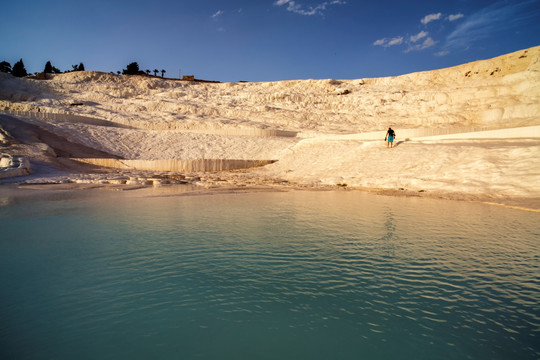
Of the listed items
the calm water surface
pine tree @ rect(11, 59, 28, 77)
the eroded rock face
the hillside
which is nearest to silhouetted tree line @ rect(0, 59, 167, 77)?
pine tree @ rect(11, 59, 28, 77)

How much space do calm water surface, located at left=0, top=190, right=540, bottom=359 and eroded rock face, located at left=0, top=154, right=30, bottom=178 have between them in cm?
841

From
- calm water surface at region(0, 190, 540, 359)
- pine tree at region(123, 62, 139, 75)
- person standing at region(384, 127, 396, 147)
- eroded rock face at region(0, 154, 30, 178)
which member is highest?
pine tree at region(123, 62, 139, 75)

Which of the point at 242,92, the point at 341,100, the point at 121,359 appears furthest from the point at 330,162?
the point at 242,92

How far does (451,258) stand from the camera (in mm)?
5137

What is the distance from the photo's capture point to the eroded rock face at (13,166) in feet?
47.7

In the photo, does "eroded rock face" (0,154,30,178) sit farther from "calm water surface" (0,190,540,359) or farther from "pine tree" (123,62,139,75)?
"pine tree" (123,62,139,75)

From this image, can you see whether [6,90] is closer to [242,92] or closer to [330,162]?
[242,92]

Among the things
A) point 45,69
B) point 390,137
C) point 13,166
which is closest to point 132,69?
point 45,69

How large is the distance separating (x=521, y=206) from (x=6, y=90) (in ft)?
152

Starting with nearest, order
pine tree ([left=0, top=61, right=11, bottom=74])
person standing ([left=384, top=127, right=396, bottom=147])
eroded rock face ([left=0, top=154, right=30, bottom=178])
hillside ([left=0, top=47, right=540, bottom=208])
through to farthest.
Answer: hillside ([left=0, top=47, right=540, bottom=208])
eroded rock face ([left=0, top=154, right=30, bottom=178])
person standing ([left=384, top=127, right=396, bottom=147])
pine tree ([left=0, top=61, right=11, bottom=74])

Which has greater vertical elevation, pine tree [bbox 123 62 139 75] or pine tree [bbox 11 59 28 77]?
pine tree [bbox 123 62 139 75]

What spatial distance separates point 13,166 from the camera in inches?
592

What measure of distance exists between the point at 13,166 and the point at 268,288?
1522cm

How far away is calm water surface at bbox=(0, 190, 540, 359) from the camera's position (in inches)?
119
